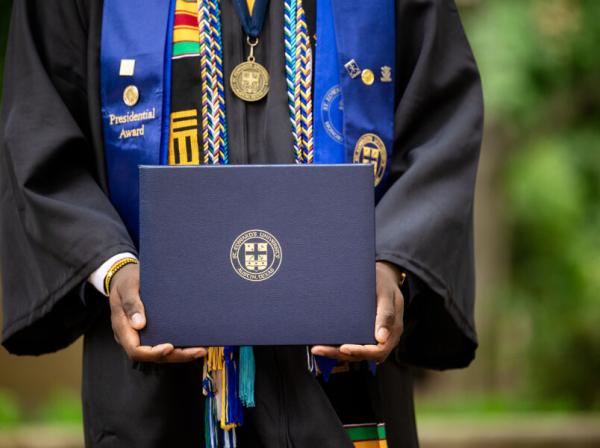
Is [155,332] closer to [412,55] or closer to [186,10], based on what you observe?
[186,10]

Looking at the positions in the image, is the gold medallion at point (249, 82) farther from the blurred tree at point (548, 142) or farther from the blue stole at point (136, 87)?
the blurred tree at point (548, 142)

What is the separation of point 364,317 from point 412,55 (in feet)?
2.68

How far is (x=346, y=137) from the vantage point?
9.08 ft

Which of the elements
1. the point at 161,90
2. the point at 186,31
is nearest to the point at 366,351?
the point at 161,90

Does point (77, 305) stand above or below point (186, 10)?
below

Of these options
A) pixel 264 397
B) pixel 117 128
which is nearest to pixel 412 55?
pixel 117 128

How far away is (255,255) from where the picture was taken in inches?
95.4

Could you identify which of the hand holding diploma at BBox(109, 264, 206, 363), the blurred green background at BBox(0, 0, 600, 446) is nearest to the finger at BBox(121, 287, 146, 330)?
the hand holding diploma at BBox(109, 264, 206, 363)

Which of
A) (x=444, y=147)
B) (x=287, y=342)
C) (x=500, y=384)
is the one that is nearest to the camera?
(x=287, y=342)

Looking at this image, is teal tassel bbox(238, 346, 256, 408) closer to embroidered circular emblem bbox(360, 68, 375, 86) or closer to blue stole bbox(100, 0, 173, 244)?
blue stole bbox(100, 0, 173, 244)

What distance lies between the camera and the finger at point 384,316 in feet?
8.08

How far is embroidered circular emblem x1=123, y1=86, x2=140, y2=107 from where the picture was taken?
276 centimetres

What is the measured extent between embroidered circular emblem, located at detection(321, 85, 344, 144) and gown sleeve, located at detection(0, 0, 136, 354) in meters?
0.56

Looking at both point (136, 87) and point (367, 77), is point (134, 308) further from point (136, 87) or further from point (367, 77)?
point (367, 77)
